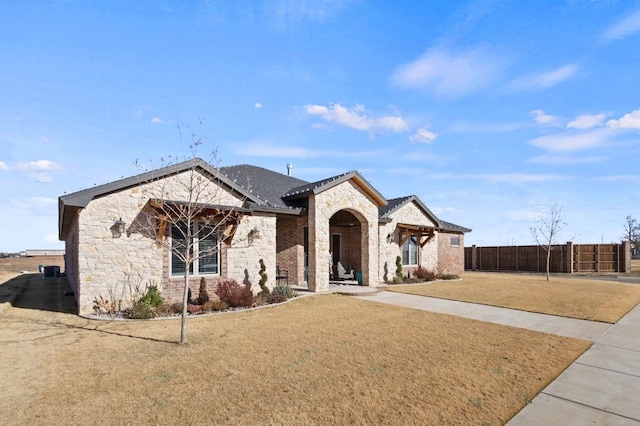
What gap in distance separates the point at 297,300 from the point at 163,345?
242 inches

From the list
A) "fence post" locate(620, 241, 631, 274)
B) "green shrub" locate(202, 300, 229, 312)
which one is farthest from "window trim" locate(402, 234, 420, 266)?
"fence post" locate(620, 241, 631, 274)

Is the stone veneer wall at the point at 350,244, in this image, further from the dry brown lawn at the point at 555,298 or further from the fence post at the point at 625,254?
the fence post at the point at 625,254

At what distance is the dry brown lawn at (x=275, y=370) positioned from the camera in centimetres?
458

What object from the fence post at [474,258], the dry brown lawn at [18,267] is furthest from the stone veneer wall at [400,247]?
the dry brown lawn at [18,267]

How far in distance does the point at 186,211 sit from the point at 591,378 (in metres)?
10.4

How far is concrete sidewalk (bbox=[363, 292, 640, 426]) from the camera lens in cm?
457

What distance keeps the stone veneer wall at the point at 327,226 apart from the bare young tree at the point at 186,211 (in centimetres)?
356

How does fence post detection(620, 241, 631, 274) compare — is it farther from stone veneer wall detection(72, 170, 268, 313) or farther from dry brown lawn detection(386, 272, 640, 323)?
stone veneer wall detection(72, 170, 268, 313)

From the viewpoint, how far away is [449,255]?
84.0ft

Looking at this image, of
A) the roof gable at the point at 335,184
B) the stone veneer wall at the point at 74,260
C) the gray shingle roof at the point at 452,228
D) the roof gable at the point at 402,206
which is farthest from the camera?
the gray shingle roof at the point at 452,228

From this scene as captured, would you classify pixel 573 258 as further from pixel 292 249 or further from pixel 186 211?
pixel 186 211

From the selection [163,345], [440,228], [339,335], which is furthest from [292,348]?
[440,228]

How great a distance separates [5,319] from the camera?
33.5 ft

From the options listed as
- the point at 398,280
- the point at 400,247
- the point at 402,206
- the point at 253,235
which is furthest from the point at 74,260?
the point at 402,206
